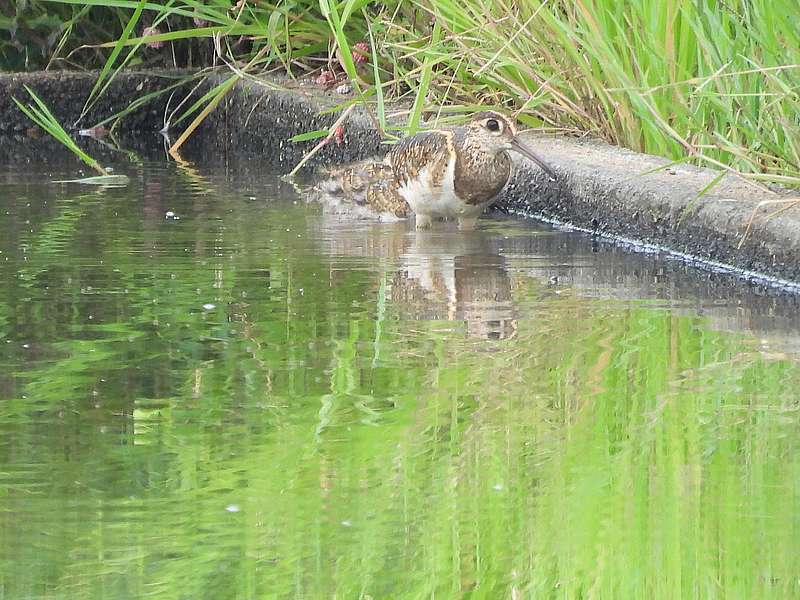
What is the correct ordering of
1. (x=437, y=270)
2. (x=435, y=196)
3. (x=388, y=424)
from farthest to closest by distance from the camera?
(x=435, y=196)
(x=437, y=270)
(x=388, y=424)

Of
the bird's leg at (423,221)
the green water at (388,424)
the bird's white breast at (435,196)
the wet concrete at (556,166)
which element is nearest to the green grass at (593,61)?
the wet concrete at (556,166)

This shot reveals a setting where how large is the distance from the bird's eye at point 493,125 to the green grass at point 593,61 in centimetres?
23

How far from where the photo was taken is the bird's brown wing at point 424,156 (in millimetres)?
7637

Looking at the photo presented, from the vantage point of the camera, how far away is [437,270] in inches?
258

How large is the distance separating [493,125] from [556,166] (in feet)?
0.99

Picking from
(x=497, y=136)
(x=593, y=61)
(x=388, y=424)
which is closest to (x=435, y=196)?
(x=497, y=136)

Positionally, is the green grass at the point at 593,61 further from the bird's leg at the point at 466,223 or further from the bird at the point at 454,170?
the bird's leg at the point at 466,223

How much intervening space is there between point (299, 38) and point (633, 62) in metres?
2.97

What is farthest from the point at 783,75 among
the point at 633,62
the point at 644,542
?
the point at 644,542

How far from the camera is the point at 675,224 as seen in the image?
6656mm

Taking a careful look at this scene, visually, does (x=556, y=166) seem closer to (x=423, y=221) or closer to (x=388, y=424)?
(x=423, y=221)

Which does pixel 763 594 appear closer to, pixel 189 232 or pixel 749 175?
pixel 749 175

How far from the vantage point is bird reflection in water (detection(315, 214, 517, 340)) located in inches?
223

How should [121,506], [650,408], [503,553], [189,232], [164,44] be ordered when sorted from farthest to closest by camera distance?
1. [164,44]
2. [189,232]
3. [650,408]
4. [121,506]
5. [503,553]
